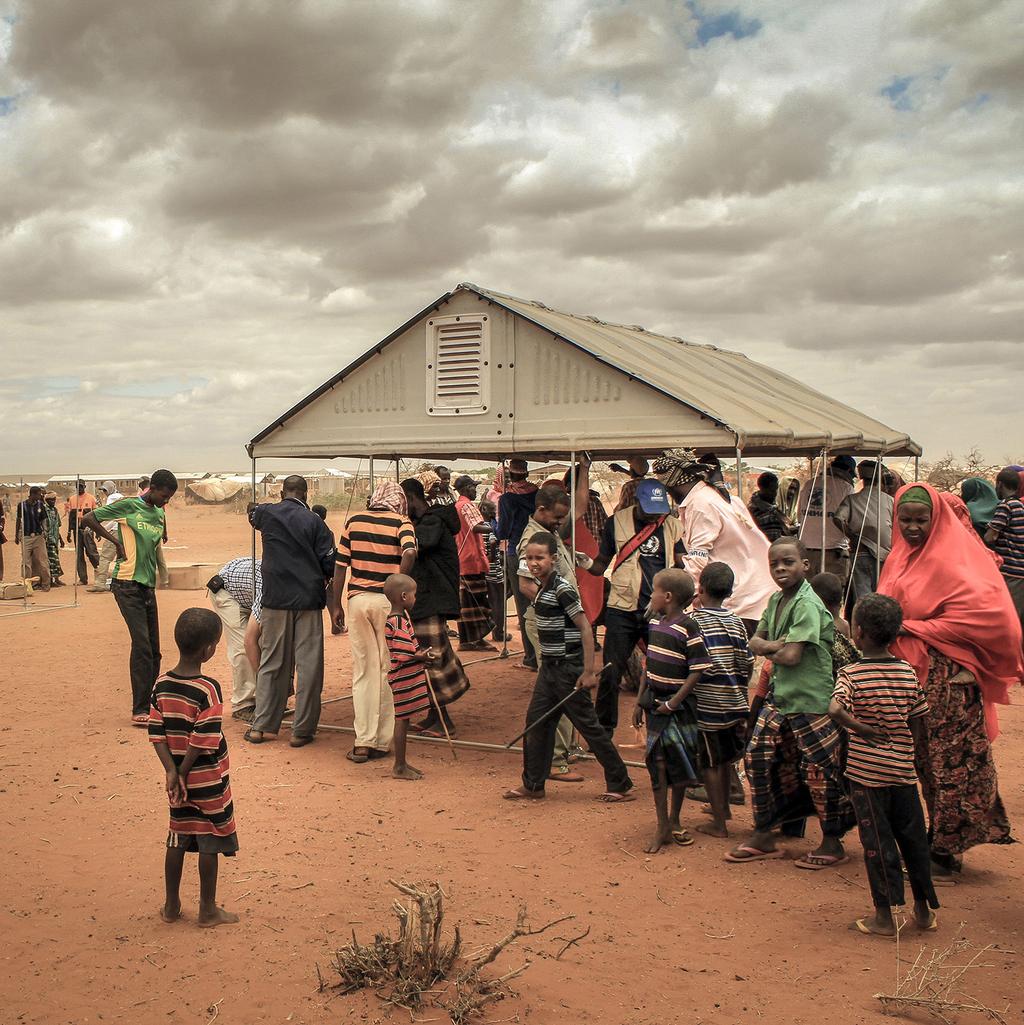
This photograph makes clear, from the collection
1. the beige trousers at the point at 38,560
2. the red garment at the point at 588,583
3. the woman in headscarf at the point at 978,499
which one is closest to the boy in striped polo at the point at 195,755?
the red garment at the point at 588,583

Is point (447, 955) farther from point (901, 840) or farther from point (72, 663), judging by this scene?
point (72, 663)

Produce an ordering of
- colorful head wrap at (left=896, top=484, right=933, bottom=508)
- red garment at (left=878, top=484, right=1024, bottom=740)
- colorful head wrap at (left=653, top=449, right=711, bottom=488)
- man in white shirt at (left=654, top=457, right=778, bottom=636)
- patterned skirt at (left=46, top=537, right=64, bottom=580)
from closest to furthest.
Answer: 1. red garment at (left=878, top=484, right=1024, bottom=740)
2. colorful head wrap at (left=896, top=484, right=933, bottom=508)
3. man in white shirt at (left=654, top=457, right=778, bottom=636)
4. colorful head wrap at (left=653, top=449, right=711, bottom=488)
5. patterned skirt at (left=46, top=537, right=64, bottom=580)

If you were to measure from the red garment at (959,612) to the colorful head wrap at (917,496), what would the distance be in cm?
2

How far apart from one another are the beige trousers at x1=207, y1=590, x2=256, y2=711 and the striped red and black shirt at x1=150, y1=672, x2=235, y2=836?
4289mm

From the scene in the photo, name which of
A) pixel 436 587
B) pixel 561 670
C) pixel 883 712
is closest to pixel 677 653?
pixel 561 670

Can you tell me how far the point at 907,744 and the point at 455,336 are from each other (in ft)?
14.8

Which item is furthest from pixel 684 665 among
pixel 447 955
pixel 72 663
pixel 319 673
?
pixel 72 663

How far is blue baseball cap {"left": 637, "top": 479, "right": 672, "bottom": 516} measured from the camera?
7.07 metres

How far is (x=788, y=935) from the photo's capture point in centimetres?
454

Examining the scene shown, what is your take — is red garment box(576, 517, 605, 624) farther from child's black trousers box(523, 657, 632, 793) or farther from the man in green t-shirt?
the man in green t-shirt

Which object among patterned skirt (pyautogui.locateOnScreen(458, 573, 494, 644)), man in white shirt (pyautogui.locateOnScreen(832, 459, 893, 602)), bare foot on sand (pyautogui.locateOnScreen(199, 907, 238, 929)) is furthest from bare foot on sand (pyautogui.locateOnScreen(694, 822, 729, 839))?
patterned skirt (pyautogui.locateOnScreen(458, 573, 494, 644))

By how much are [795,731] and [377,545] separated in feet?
11.2

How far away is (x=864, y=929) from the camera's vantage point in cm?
450

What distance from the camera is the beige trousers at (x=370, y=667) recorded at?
24.9 feet
